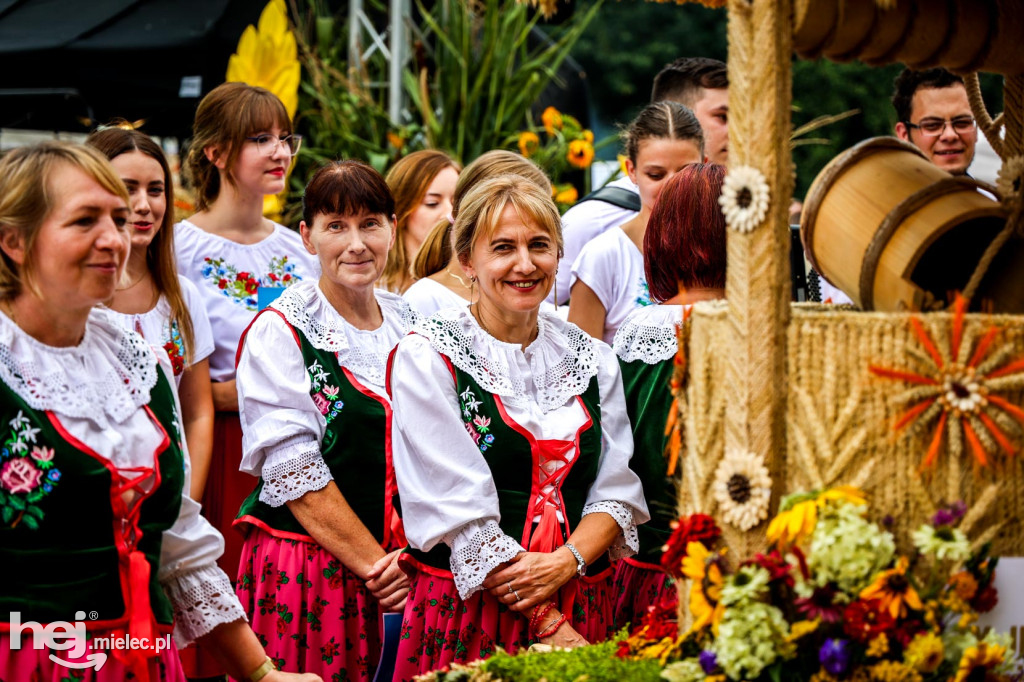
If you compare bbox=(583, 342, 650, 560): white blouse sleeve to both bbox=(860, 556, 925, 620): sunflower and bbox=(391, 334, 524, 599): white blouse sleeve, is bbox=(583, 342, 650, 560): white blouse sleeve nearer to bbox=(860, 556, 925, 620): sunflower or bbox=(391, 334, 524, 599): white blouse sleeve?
bbox=(391, 334, 524, 599): white blouse sleeve

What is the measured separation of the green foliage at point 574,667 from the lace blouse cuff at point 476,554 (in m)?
0.40

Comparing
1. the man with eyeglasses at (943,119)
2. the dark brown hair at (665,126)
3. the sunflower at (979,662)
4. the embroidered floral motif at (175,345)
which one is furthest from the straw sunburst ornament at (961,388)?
the man with eyeglasses at (943,119)

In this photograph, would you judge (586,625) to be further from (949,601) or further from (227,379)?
(227,379)

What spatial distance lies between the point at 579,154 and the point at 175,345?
3.25 metres

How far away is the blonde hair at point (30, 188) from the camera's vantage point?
6.92ft

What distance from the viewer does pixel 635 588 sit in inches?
124

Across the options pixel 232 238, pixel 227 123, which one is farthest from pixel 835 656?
pixel 227 123

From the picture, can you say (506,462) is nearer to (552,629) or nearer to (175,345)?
(552,629)

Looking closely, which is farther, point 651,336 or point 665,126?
point 665,126

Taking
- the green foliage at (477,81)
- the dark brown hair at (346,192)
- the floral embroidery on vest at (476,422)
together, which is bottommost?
the floral embroidery on vest at (476,422)

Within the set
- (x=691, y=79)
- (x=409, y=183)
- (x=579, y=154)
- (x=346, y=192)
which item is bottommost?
(x=346, y=192)

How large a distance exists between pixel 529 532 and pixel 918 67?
1363mm

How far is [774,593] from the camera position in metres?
1.91

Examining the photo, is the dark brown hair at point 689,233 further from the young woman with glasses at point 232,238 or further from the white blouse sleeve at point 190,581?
the young woman with glasses at point 232,238
